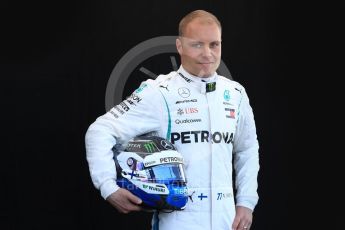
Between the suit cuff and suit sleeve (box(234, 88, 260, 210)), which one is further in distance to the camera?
suit sleeve (box(234, 88, 260, 210))

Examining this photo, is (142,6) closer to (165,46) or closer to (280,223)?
(165,46)

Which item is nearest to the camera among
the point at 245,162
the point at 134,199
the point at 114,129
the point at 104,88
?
the point at 134,199

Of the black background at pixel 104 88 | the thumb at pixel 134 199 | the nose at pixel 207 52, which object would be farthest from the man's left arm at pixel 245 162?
the black background at pixel 104 88

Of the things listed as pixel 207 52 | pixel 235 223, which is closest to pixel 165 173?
pixel 235 223

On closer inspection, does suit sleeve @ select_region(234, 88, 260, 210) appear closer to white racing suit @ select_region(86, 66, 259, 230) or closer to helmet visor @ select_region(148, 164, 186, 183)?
white racing suit @ select_region(86, 66, 259, 230)

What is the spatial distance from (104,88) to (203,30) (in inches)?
43.8

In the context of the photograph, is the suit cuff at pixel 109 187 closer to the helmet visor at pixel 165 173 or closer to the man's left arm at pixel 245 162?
the helmet visor at pixel 165 173

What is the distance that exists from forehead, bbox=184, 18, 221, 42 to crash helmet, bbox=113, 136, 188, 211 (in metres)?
0.50

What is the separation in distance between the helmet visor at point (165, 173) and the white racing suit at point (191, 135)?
10 centimetres

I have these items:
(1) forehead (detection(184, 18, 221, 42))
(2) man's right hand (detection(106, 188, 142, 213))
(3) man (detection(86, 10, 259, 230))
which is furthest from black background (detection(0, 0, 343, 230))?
(2) man's right hand (detection(106, 188, 142, 213))

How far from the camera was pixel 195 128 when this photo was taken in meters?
3.56

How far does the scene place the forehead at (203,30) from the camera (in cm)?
358

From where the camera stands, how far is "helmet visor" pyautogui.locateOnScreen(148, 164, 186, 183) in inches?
135

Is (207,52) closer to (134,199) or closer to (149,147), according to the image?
(149,147)
